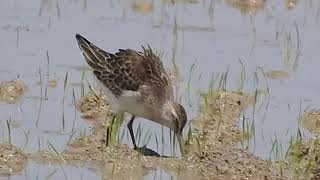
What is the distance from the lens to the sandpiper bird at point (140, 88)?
36.6ft

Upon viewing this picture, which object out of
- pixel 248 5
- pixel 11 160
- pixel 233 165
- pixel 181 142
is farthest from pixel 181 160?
pixel 248 5

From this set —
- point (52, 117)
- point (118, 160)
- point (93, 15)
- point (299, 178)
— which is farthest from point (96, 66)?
point (93, 15)

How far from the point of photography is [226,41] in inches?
580

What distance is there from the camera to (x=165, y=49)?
1423 cm

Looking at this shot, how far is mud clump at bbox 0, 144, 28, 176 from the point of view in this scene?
9695 millimetres

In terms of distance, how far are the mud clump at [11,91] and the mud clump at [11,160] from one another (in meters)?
1.99

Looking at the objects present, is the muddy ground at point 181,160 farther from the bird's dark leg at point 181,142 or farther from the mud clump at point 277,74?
the mud clump at point 277,74

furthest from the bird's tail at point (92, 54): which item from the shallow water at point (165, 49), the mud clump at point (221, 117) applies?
the mud clump at point (221, 117)

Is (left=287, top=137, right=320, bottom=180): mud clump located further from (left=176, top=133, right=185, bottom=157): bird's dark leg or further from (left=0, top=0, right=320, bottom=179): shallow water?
(left=176, top=133, right=185, bottom=157): bird's dark leg

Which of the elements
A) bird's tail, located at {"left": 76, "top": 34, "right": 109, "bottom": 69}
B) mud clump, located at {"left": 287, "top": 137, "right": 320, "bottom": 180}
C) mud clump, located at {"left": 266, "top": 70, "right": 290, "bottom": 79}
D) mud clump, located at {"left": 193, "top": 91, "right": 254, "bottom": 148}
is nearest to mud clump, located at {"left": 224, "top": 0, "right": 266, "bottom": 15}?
mud clump, located at {"left": 266, "top": 70, "right": 290, "bottom": 79}

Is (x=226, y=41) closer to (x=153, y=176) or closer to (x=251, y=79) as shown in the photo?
(x=251, y=79)

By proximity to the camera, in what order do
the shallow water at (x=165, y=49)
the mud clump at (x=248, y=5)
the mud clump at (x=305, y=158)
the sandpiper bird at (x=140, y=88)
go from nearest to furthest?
the mud clump at (x=305, y=158), the sandpiper bird at (x=140, y=88), the shallow water at (x=165, y=49), the mud clump at (x=248, y=5)

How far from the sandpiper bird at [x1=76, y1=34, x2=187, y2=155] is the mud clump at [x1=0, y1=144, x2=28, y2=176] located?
1.43 m

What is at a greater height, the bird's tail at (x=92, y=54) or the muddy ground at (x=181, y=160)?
the bird's tail at (x=92, y=54)
